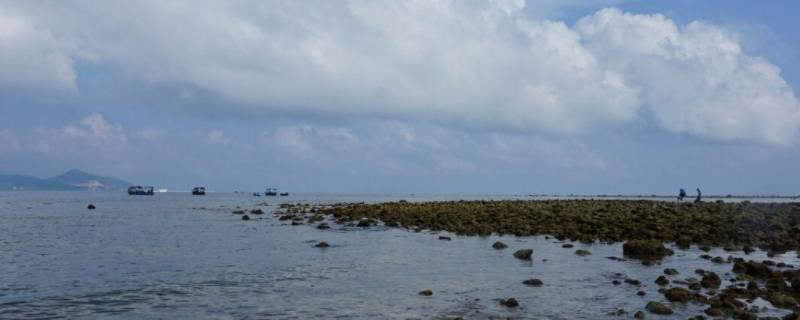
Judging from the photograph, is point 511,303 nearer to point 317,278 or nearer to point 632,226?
point 317,278

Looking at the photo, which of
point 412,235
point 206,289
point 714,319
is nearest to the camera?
point 714,319

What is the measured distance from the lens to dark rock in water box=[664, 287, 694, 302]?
61.6 feet

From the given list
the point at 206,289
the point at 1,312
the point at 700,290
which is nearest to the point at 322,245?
the point at 206,289

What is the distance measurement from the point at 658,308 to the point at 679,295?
1.97 m

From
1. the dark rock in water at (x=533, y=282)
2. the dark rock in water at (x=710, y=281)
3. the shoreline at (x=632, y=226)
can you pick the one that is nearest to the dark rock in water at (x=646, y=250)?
the shoreline at (x=632, y=226)

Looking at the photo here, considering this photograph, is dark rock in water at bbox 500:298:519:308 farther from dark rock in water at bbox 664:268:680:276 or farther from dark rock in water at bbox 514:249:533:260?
dark rock in water at bbox 514:249:533:260

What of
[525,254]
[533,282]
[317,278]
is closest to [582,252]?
[525,254]

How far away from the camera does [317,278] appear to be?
2448 cm

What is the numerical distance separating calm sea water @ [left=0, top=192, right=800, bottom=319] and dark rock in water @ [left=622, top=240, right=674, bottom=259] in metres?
0.81

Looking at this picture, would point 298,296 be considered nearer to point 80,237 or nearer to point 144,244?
point 144,244

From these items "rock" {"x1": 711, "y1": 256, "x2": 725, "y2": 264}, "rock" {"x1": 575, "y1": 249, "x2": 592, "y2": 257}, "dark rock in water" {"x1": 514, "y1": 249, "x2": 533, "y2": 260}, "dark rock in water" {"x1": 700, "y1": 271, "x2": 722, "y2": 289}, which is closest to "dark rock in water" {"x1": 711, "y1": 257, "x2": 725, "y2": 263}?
"rock" {"x1": 711, "y1": 256, "x2": 725, "y2": 264}

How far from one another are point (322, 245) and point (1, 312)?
1933 cm

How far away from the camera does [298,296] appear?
2081 centimetres

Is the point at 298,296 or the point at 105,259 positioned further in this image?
the point at 105,259
